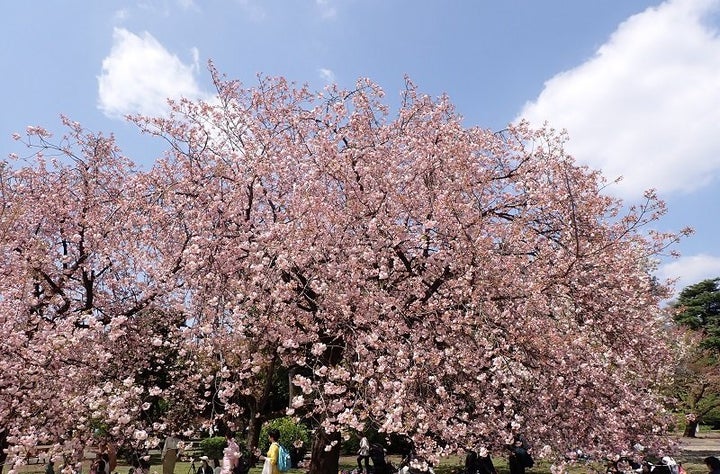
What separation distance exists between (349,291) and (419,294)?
4.11 feet

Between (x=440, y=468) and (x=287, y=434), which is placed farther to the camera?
(x=287, y=434)

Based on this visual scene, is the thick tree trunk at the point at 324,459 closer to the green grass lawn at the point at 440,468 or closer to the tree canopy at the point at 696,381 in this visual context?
the green grass lawn at the point at 440,468

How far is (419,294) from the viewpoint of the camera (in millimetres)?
9117

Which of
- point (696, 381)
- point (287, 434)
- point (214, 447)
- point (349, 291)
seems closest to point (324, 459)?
point (349, 291)

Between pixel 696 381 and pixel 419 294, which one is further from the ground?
pixel 419 294

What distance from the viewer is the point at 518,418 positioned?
8.95 meters

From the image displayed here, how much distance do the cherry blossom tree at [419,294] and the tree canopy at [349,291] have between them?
4cm

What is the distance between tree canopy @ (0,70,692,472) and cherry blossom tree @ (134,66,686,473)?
4 cm

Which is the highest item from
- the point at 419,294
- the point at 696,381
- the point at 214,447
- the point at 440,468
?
the point at 419,294

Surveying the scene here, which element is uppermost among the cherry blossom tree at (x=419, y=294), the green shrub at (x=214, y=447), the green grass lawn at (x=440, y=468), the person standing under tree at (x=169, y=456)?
the cherry blossom tree at (x=419, y=294)

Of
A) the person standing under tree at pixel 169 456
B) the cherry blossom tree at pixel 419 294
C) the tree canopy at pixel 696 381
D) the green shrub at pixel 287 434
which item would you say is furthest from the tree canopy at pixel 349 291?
the tree canopy at pixel 696 381

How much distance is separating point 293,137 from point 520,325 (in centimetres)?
639

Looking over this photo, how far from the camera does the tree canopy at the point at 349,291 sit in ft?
28.1

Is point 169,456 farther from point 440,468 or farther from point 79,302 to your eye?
point 440,468
